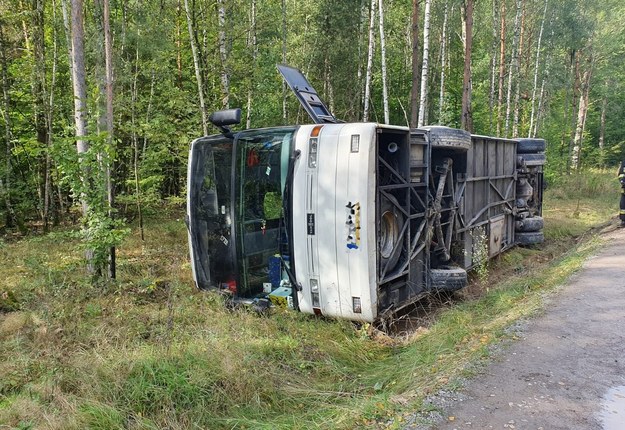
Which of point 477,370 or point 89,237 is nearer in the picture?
point 477,370

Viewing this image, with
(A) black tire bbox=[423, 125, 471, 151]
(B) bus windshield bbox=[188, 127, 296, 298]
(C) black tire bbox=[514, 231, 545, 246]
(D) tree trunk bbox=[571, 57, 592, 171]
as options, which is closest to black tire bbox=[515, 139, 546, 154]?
(C) black tire bbox=[514, 231, 545, 246]

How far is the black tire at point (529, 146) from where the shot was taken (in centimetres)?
1018

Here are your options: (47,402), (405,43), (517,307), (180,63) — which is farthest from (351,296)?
(405,43)

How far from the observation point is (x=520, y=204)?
10094mm

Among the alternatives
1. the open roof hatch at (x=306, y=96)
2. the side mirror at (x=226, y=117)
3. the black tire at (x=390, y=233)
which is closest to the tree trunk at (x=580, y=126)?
the open roof hatch at (x=306, y=96)

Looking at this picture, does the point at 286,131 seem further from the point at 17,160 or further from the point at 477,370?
the point at 17,160

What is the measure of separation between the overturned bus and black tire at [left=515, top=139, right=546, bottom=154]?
4161mm

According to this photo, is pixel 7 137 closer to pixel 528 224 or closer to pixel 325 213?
pixel 325 213

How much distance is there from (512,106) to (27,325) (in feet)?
81.6

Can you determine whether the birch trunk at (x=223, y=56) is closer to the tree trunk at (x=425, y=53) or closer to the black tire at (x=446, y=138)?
the tree trunk at (x=425, y=53)

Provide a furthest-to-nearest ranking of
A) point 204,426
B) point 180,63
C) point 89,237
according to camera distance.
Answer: point 180,63
point 89,237
point 204,426

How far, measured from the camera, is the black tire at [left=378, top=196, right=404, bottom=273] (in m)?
5.16

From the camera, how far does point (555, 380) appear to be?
3262mm

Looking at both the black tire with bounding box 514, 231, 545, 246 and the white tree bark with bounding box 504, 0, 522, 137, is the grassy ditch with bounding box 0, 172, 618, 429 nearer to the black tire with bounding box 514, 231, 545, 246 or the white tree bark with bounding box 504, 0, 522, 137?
the black tire with bounding box 514, 231, 545, 246
